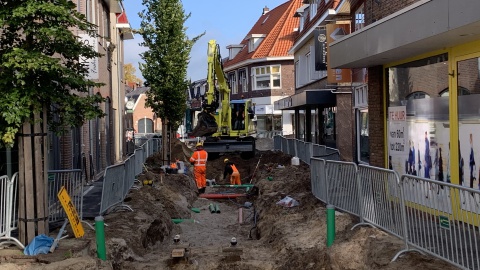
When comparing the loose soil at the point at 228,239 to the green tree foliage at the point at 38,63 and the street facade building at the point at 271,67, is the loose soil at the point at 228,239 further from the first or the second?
the street facade building at the point at 271,67

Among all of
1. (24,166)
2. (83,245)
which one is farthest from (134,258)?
(24,166)

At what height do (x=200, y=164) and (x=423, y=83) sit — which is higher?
(x=423, y=83)

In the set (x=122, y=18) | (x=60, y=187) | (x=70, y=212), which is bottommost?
(x=70, y=212)

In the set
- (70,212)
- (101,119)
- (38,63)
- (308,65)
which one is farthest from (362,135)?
(38,63)

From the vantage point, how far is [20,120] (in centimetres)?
791

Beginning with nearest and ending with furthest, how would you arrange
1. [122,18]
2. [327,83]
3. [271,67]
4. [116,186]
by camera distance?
[116,186] < [327,83] < [122,18] < [271,67]

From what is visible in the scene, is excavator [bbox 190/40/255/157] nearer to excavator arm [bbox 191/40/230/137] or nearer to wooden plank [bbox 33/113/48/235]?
excavator arm [bbox 191/40/230/137]

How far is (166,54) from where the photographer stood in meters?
22.2

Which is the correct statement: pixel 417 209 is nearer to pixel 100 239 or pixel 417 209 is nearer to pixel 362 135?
pixel 100 239

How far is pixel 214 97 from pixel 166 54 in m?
6.60

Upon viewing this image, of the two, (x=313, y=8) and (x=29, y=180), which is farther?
(x=313, y=8)

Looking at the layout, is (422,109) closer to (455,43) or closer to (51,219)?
(455,43)

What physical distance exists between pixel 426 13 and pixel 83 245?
6087mm

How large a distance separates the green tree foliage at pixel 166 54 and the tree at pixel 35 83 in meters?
13.2
